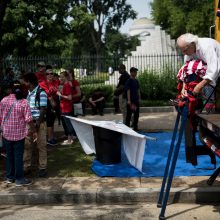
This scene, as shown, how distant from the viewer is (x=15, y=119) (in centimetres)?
653

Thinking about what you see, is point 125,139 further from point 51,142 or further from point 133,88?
point 133,88

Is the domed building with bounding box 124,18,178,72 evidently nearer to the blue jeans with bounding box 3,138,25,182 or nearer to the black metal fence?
the black metal fence

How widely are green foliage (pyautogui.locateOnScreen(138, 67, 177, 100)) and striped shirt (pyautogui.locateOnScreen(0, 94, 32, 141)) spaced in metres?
11.7

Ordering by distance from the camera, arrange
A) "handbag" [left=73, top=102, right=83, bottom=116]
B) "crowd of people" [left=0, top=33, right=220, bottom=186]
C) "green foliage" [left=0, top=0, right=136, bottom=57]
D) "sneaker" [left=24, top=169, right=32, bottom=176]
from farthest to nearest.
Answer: "green foliage" [left=0, top=0, right=136, bottom=57]
"handbag" [left=73, top=102, right=83, bottom=116]
"sneaker" [left=24, top=169, right=32, bottom=176]
"crowd of people" [left=0, top=33, right=220, bottom=186]

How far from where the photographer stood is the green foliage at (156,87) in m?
17.9

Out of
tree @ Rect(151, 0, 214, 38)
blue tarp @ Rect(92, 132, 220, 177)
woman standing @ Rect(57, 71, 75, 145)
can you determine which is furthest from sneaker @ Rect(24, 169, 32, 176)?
tree @ Rect(151, 0, 214, 38)

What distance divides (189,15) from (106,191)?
32.8 meters

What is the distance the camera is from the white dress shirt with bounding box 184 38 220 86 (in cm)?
461

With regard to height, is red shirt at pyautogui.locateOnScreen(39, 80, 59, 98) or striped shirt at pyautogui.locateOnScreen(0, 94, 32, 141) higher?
red shirt at pyautogui.locateOnScreen(39, 80, 59, 98)

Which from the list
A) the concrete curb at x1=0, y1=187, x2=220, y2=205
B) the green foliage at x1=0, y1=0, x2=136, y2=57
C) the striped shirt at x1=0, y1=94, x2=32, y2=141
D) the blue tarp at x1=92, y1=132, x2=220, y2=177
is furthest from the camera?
the green foliage at x1=0, y1=0, x2=136, y2=57

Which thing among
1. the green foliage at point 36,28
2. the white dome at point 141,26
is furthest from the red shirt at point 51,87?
the white dome at point 141,26

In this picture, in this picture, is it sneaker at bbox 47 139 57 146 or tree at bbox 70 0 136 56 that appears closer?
sneaker at bbox 47 139 57 146

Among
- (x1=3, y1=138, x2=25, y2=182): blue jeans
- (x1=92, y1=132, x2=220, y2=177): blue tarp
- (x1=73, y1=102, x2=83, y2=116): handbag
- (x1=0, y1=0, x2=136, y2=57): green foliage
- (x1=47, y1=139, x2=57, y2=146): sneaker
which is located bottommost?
(x1=92, y1=132, x2=220, y2=177): blue tarp

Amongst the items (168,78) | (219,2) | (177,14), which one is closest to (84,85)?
(168,78)
